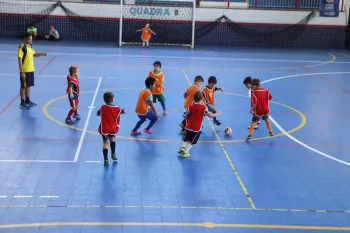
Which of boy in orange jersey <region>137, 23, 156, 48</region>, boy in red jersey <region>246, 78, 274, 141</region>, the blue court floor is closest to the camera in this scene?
the blue court floor

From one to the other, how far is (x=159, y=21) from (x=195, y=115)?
17890 millimetres

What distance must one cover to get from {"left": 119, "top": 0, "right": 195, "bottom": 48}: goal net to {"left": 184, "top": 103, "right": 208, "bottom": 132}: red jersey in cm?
1703

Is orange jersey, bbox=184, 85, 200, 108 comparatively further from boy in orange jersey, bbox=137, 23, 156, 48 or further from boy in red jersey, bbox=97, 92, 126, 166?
boy in orange jersey, bbox=137, 23, 156, 48

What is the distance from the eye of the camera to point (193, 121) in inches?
361

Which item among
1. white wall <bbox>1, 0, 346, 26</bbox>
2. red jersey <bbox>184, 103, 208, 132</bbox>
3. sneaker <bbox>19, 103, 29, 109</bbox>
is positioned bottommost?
sneaker <bbox>19, 103, 29, 109</bbox>

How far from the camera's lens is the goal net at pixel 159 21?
26.0m

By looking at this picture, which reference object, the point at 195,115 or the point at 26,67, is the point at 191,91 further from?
the point at 26,67

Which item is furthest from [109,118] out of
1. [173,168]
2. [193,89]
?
[193,89]

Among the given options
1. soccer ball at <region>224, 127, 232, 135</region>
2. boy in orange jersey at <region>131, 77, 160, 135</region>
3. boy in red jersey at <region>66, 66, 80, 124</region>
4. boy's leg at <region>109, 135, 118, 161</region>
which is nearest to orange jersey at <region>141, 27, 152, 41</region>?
boy in red jersey at <region>66, 66, 80, 124</region>

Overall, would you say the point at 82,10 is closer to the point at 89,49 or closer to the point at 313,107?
the point at 89,49

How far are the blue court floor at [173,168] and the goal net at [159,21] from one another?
10512mm

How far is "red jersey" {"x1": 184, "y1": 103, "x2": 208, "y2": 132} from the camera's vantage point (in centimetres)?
911

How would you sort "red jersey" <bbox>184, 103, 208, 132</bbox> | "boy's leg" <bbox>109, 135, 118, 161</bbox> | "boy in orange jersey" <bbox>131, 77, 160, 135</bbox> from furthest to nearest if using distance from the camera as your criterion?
"boy in orange jersey" <bbox>131, 77, 160, 135</bbox> < "red jersey" <bbox>184, 103, 208, 132</bbox> < "boy's leg" <bbox>109, 135, 118, 161</bbox>

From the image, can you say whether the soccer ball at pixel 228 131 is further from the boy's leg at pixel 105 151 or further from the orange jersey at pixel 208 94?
the boy's leg at pixel 105 151
